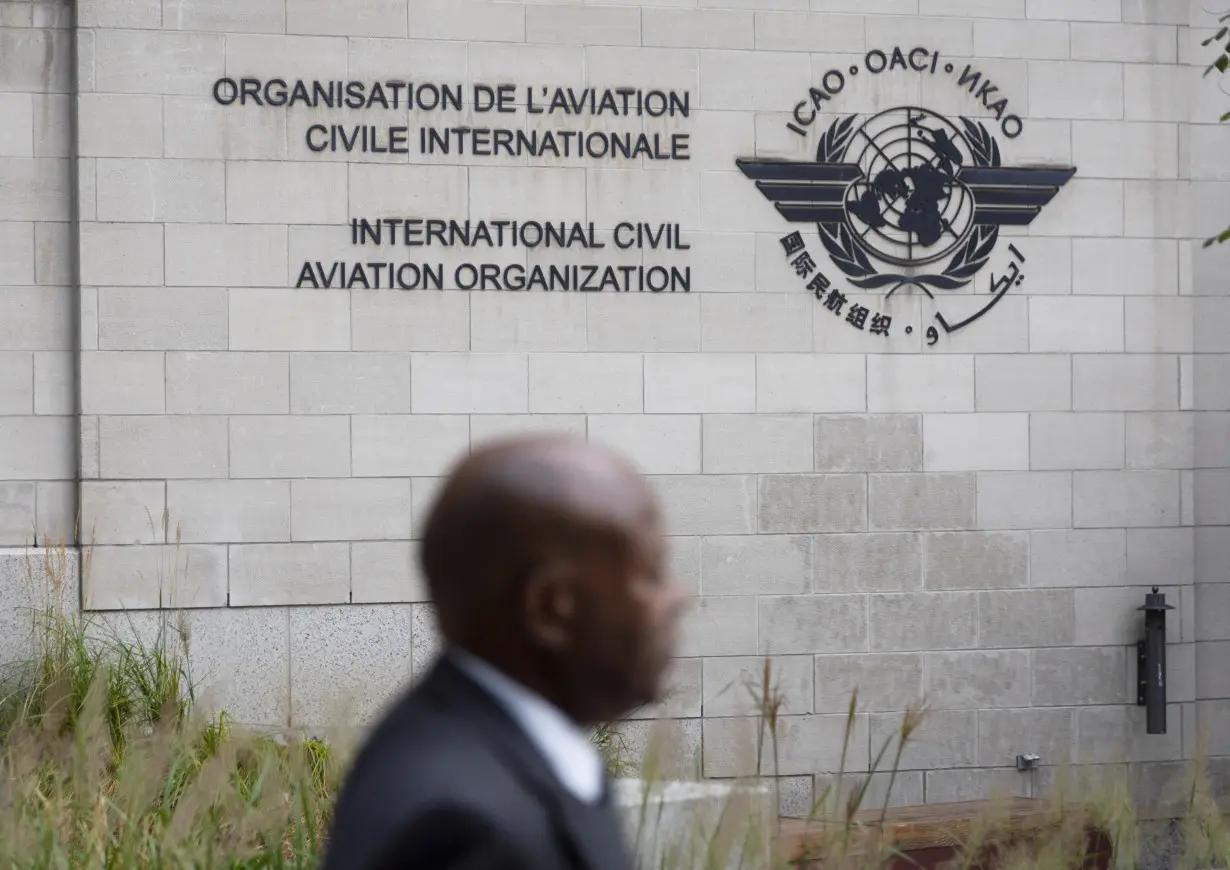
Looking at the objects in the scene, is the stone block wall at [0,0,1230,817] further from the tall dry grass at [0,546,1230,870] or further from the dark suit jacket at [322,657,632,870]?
the dark suit jacket at [322,657,632,870]

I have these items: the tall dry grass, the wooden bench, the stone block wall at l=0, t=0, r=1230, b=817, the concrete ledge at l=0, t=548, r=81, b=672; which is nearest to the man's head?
the tall dry grass

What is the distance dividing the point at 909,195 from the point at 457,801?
6196 millimetres

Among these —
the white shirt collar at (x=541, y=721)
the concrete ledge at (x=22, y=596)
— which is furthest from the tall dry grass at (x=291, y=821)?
the concrete ledge at (x=22, y=596)

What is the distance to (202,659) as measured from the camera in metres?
6.43

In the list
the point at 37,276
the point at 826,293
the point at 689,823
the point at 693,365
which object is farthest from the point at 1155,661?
the point at 37,276

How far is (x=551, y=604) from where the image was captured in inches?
47.7

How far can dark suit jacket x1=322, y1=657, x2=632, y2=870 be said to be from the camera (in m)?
1.14

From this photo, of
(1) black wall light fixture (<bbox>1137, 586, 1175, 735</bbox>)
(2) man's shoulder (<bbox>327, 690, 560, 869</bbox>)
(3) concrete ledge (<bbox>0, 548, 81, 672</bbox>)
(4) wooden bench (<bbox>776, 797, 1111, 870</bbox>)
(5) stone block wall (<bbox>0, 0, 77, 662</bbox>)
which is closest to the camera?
(2) man's shoulder (<bbox>327, 690, 560, 869</bbox>)

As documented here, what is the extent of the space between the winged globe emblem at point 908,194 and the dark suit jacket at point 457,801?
5813 mm

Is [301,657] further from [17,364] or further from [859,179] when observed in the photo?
[859,179]

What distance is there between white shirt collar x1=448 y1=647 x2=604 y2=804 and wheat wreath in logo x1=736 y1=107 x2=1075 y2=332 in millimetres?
5782

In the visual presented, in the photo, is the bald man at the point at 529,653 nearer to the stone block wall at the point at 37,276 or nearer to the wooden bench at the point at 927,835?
the wooden bench at the point at 927,835

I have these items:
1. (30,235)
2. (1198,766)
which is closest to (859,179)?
(30,235)

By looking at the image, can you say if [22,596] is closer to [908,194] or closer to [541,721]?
[908,194]
